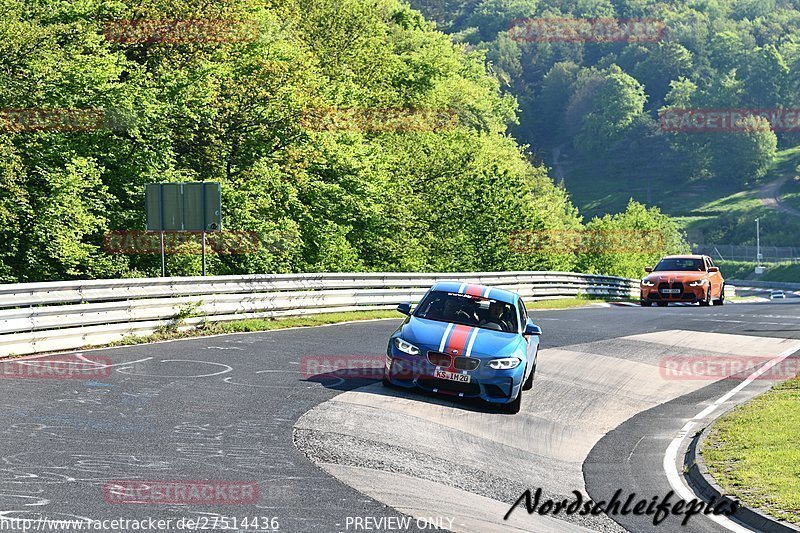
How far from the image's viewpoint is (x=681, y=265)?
3444 cm

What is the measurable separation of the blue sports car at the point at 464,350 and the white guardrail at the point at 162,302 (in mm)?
5790

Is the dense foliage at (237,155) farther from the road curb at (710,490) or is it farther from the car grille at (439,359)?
the road curb at (710,490)

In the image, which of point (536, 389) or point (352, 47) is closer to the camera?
point (536, 389)

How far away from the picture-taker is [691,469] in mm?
10852

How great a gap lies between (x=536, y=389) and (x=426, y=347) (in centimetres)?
302

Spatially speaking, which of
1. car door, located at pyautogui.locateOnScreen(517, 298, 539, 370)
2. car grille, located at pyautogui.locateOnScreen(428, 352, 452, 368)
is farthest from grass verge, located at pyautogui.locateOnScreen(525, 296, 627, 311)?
car grille, located at pyautogui.locateOnScreen(428, 352, 452, 368)

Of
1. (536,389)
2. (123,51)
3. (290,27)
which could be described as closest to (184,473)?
(536,389)

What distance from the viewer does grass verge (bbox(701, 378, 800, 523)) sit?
9352mm

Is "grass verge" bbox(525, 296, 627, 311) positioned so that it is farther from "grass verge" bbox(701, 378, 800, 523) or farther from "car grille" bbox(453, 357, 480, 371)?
"car grille" bbox(453, 357, 480, 371)

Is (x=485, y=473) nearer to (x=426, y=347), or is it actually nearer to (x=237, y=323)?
(x=426, y=347)

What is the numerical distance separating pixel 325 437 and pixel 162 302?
29.6 ft

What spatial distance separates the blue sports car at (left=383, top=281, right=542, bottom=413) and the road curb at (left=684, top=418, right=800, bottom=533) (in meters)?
2.43

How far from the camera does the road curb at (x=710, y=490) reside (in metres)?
8.46

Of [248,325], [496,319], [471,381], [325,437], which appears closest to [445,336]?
[471,381]
